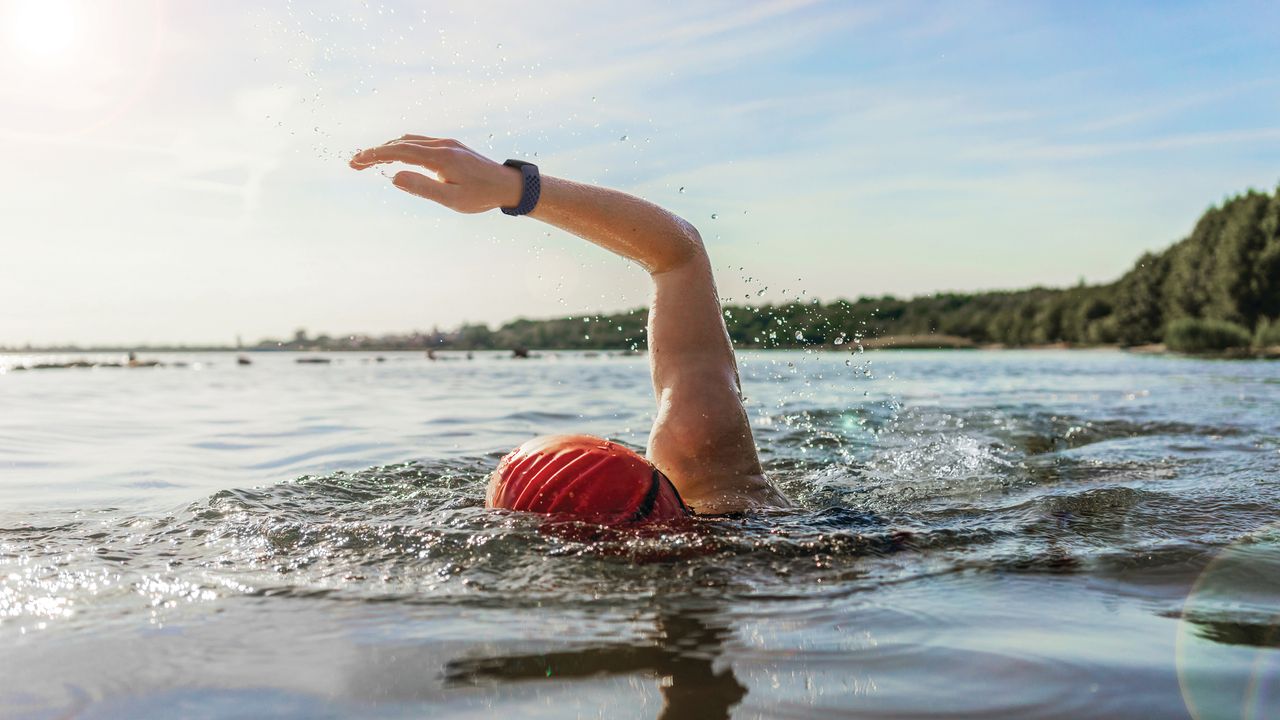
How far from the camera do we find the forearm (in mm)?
4160

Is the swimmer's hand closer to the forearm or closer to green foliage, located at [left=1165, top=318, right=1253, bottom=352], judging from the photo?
the forearm

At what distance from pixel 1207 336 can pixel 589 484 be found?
200 ft

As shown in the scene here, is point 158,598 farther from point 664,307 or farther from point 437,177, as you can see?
point 664,307

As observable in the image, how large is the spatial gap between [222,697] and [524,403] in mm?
13089

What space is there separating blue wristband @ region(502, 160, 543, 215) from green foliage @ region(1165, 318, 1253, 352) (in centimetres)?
6037

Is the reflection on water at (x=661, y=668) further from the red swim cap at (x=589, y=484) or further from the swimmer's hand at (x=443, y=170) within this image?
the swimmer's hand at (x=443, y=170)

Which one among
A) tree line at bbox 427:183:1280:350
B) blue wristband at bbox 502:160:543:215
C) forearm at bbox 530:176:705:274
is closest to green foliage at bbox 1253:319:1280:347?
tree line at bbox 427:183:1280:350

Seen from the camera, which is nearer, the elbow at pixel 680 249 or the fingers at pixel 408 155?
the fingers at pixel 408 155

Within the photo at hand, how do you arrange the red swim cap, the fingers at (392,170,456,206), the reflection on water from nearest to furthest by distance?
1. the reflection on water
2. the fingers at (392,170,456,206)
3. the red swim cap

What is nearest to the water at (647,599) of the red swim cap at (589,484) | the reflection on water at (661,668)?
the reflection on water at (661,668)

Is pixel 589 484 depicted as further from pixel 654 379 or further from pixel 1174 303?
pixel 1174 303

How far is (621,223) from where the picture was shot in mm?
4422

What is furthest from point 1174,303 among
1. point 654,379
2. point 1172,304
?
point 654,379

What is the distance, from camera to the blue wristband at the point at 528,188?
3.95m
